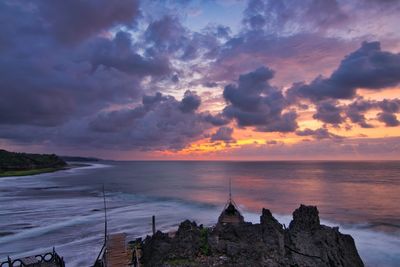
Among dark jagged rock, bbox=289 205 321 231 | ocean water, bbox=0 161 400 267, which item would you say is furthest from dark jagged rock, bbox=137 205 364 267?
ocean water, bbox=0 161 400 267

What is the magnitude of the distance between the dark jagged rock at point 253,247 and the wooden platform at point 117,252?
201 cm

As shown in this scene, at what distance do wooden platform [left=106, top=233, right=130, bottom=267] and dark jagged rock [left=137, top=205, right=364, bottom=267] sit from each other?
201 centimetres

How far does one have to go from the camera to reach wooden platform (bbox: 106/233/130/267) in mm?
28047

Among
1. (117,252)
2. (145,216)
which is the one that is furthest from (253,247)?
(145,216)

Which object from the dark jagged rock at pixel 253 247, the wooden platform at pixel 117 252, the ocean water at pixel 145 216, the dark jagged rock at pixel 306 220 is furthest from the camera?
the ocean water at pixel 145 216

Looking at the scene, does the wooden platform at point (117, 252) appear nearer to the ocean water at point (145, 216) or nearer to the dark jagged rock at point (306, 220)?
the ocean water at point (145, 216)

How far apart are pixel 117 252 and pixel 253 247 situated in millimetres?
11638

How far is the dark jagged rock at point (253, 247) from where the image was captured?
89.5ft

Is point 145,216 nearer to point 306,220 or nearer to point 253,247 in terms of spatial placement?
point 306,220

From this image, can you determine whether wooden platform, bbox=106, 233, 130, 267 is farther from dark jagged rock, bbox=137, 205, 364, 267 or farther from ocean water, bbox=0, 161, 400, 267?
ocean water, bbox=0, 161, 400, 267

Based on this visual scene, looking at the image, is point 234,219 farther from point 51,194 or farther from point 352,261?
point 51,194

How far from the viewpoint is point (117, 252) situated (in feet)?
94.7

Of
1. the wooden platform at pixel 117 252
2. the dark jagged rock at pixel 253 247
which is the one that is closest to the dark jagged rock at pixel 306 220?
the dark jagged rock at pixel 253 247

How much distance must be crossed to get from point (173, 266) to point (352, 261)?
16.6 metres
